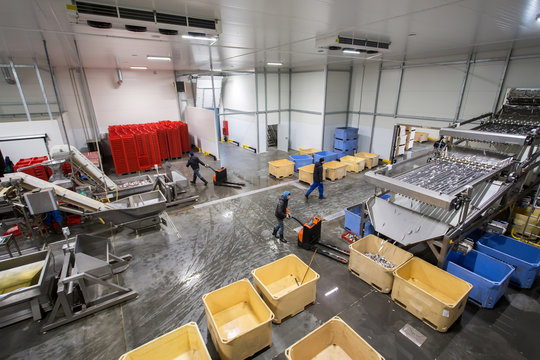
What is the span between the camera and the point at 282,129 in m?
15.3

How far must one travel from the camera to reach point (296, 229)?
6961mm

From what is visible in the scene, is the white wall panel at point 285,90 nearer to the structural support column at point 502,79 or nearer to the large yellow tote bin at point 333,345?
the structural support column at point 502,79

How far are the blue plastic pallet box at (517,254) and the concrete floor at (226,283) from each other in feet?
0.97

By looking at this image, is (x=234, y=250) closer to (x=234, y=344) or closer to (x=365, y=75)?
(x=234, y=344)

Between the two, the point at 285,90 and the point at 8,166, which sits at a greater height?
the point at 285,90

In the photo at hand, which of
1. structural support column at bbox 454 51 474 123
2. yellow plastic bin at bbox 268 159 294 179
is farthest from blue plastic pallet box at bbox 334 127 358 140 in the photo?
structural support column at bbox 454 51 474 123

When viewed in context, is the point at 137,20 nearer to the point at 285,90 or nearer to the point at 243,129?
the point at 285,90

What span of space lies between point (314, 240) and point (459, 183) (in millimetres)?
Result: 3252

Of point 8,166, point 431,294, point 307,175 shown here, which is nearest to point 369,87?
point 307,175

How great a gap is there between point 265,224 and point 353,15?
5334 mm

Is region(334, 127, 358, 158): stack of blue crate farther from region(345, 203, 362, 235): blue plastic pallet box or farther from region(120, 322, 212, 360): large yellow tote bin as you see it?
region(120, 322, 212, 360): large yellow tote bin

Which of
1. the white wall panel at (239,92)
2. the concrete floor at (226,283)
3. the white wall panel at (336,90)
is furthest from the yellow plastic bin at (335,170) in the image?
the white wall panel at (239,92)

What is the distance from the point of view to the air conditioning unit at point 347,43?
5535 millimetres

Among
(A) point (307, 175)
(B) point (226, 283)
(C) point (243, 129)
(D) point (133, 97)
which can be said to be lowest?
(B) point (226, 283)
